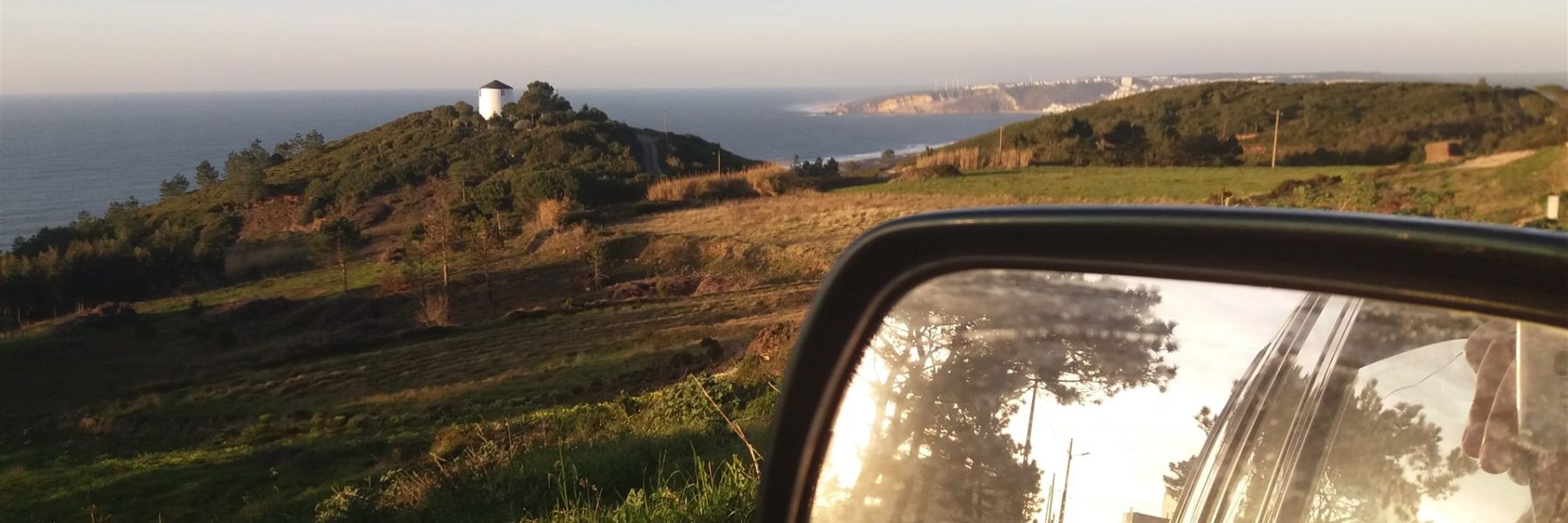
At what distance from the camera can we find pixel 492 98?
88062 millimetres

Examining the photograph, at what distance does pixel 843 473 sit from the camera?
1288mm

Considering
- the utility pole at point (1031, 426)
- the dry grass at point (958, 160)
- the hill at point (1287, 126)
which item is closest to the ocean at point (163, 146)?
the hill at point (1287, 126)

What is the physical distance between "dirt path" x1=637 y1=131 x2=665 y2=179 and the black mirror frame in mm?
67500

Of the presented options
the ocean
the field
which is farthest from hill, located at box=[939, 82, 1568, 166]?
the ocean

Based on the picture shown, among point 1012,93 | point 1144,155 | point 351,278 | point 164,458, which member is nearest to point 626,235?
point 351,278

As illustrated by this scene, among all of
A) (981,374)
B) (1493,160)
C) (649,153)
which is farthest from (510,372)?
(649,153)

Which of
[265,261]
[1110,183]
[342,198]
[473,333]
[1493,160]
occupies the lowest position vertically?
[265,261]

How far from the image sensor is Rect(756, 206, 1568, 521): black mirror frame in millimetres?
831

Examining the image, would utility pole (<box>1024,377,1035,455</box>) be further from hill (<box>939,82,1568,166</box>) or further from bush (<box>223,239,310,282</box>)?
bush (<box>223,239,310,282</box>)

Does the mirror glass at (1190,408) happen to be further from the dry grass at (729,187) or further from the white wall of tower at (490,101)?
the white wall of tower at (490,101)

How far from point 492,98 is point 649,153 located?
20.1 metres

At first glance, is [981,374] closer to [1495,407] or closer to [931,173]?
[1495,407]

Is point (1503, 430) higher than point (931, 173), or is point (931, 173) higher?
point (1503, 430)

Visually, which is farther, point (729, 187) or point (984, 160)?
point (984, 160)
